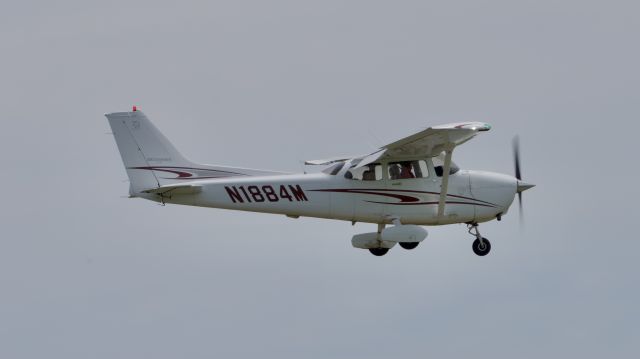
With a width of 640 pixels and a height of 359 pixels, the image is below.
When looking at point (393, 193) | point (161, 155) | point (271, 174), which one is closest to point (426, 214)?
point (393, 193)

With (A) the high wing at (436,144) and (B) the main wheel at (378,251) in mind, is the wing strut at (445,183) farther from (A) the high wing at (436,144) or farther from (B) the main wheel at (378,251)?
(B) the main wheel at (378,251)

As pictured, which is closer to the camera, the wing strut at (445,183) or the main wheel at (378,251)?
the wing strut at (445,183)

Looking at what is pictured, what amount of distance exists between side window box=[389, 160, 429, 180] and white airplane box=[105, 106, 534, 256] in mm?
19

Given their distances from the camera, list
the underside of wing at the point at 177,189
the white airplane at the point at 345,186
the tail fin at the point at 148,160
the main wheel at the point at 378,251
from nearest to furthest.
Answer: the underside of wing at the point at 177,189 < the white airplane at the point at 345,186 < the tail fin at the point at 148,160 < the main wheel at the point at 378,251

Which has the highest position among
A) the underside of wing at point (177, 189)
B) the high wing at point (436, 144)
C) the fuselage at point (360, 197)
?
the high wing at point (436, 144)

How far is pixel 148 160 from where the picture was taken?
32.1 metres

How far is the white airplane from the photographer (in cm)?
3161

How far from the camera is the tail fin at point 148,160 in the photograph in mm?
31984

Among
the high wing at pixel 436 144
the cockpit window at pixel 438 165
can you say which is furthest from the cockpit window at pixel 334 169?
the cockpit window at pixel 438 165

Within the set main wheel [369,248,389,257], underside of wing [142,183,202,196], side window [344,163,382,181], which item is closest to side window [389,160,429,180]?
side window [344,163,382,181]

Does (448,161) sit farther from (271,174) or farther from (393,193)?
(271,174)

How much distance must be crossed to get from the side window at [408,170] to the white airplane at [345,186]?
0.02 metres

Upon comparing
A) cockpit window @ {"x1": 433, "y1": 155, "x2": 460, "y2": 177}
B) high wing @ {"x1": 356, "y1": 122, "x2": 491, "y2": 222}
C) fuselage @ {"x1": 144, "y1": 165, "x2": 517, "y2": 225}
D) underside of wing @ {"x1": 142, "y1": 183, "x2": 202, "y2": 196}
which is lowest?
fuselage @ {"x1": 144, "y1": 165, "x2": 517, "y2": 225}

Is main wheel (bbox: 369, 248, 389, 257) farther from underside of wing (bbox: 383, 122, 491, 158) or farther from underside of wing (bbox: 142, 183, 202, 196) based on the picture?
underside of wing (bbox: 142, 183, 202, 196)
